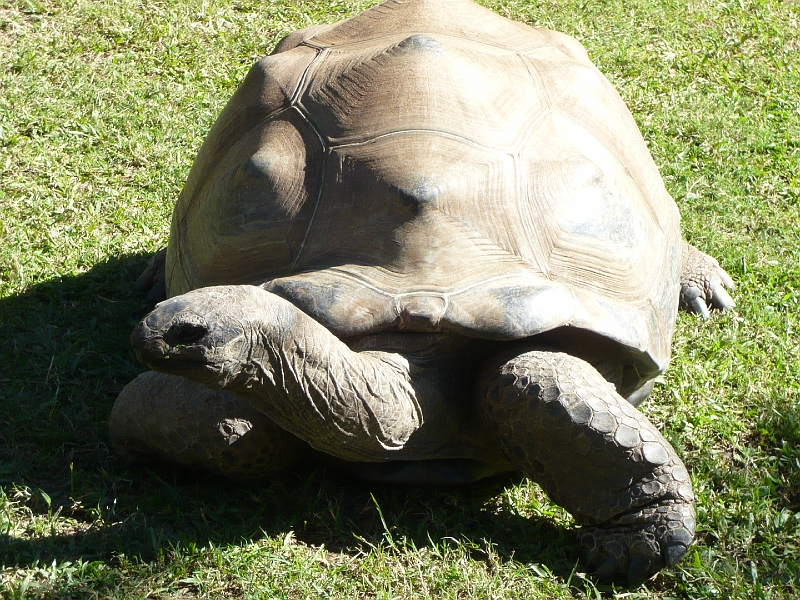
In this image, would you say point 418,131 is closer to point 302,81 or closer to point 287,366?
point 302,81

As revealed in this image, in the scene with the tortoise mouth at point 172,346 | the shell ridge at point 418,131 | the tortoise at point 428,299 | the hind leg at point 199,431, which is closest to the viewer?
the tortoise mouth at point 172,346

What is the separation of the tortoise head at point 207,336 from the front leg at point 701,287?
2814 millimetres

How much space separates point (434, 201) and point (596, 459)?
3.44 ft

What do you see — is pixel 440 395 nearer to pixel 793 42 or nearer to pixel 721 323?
pixel 721 323

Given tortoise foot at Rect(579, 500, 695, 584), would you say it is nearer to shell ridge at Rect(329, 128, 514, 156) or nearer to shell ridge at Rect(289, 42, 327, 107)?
shell ridge at Rect(329, 128, 514, 156)

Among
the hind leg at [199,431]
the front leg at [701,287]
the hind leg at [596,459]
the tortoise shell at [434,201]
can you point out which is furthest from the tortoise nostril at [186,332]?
the front leg at [701,287]

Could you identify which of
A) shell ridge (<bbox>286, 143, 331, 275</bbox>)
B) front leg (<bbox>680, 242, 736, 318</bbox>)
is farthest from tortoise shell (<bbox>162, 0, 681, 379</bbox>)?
front leg (<bbox>680, 242, 736, 318</bbox>)

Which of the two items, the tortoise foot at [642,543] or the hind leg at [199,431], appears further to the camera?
the hind leg at [199,431]

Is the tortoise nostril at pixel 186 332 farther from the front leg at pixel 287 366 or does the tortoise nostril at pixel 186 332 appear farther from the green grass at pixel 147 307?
the green grass at pixel 147 307

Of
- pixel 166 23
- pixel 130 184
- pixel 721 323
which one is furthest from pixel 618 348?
pixel 166 23

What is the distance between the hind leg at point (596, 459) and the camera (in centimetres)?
309

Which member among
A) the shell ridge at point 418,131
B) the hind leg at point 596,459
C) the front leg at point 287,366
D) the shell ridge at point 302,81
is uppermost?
the shell ridge at point 302,81

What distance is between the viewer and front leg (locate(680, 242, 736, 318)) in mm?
4875

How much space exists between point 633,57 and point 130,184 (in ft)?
13.4
